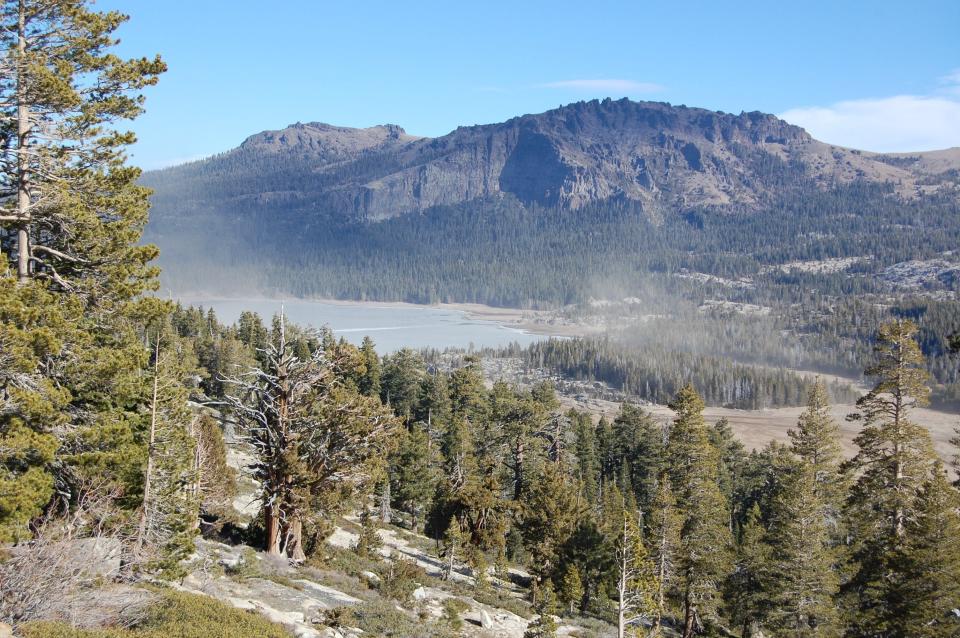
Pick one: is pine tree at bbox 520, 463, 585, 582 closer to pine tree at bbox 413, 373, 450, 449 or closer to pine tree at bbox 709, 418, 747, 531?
pine tree at bbox 709, 418, 747, 531

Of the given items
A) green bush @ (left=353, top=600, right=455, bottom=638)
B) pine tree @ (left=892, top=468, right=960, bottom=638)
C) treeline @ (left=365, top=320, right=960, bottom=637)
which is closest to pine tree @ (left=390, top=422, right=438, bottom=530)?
treeline @ (left=365, top=320, right=960, bottom=637)

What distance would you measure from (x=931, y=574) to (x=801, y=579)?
561 centimetres

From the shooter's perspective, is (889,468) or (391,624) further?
(889,468)

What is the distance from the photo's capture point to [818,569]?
27703 millimetres

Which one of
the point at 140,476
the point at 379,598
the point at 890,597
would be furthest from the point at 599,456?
the point at 140,476

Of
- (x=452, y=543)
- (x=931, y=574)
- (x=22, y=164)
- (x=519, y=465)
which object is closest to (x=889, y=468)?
(x=931, y=574)

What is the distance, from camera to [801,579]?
90.7ft

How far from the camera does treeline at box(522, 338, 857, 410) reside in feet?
478

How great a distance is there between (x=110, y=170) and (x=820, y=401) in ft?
122

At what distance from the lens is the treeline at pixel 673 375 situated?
145750 mm

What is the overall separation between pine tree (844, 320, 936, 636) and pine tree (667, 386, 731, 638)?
631cm

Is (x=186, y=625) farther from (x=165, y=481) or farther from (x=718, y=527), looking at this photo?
(x=718, y=527)

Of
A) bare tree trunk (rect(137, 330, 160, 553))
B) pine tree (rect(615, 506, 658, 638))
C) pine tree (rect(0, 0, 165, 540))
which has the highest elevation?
pine tree (rect(0, 0, 165, 540))

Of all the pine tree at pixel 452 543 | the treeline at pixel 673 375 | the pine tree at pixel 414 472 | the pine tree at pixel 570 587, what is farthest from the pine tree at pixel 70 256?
the treeline at pixel 673 375
